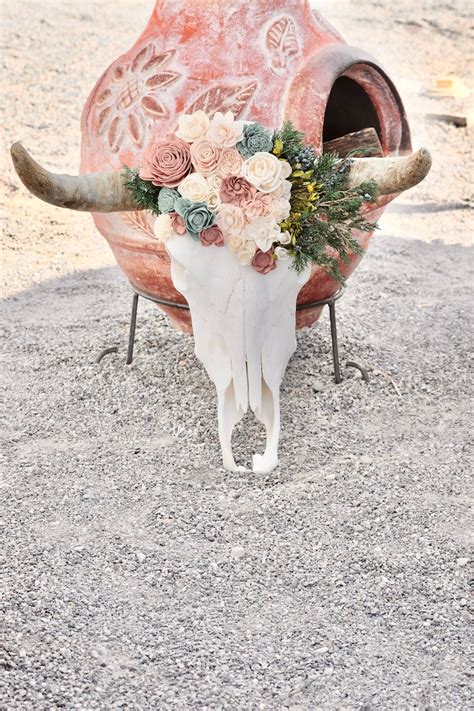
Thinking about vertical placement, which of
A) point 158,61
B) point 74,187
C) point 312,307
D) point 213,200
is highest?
point 158,61

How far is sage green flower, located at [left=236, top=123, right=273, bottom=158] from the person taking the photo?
3.29 m

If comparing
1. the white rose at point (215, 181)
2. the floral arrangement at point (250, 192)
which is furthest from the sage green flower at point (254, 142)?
the white rose at point (215, 181)

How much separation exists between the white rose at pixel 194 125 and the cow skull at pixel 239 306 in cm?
28

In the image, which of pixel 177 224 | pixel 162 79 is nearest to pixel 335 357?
pixel 177 224

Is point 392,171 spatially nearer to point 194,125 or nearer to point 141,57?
point 194,125

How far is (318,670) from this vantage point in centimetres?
261

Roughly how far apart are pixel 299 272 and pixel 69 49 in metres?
7.78

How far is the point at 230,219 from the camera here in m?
3.27

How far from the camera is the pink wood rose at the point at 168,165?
3.33m

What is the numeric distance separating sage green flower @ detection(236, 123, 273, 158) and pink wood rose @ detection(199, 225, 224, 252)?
0.28 metres

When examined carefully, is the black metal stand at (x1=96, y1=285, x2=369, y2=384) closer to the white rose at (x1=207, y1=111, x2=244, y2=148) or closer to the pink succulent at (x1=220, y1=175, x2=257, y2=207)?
the pink succulent at (x1=220, y1=175, x2=257, y2=207)

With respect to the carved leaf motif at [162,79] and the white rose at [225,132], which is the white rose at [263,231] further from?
the carved leaf motif at [162,79]

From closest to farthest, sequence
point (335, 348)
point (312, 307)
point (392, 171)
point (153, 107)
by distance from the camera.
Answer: point (392, 171), point (153, 107), point (312, 307), point (335, 348)

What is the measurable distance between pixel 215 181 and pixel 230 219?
0.16m
